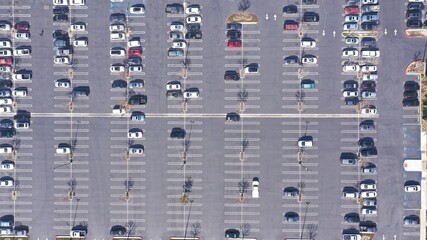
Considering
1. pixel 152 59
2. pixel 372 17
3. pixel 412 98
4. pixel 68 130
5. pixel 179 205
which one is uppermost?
pixel 372 17

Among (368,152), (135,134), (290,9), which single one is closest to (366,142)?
(368,152)

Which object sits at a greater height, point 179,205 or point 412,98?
point 412,98

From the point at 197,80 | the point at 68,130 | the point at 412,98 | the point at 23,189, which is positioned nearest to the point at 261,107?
the point at 197,80

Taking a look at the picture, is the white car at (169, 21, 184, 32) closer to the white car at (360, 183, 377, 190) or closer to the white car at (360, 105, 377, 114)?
the white car at (360, 105, 377, 114)

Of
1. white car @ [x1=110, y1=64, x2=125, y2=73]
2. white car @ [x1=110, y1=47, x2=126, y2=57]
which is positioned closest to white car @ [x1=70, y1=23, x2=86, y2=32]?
white car @ [x1=110, y1=47, x2=126, y2=57]

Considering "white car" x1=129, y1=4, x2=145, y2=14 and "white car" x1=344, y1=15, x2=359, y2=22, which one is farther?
"white car" x1=129, y1=4, x2=145, y2=14

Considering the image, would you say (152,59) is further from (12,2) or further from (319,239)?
(319,239)
